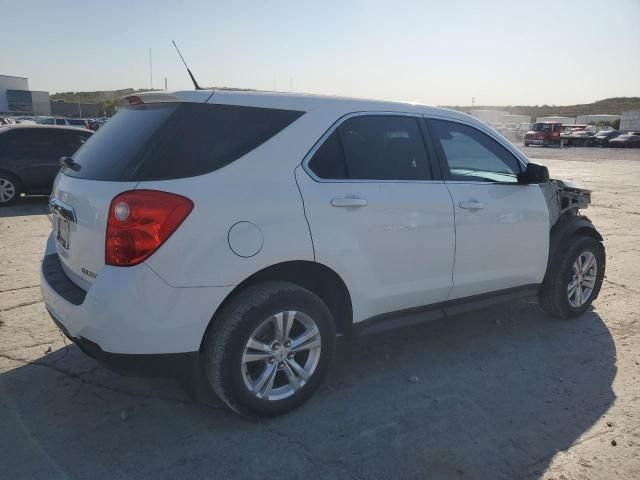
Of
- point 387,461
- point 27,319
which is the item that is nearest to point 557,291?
point 387,461

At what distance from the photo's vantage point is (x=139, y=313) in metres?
2.53

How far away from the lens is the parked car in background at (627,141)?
147 feet

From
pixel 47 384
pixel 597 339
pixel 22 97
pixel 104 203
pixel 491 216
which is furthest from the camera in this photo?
pixel 22 97

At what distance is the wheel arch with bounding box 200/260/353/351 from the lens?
287 centimetres

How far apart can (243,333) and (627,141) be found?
50757 mm

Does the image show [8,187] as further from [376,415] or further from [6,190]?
[376,415]

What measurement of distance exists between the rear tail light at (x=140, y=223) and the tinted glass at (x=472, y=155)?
2031mm

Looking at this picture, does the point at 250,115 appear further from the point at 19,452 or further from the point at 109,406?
the point at 19,452

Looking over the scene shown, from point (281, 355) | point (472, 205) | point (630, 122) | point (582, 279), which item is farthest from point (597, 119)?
point (281, 355)

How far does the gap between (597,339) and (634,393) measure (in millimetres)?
958

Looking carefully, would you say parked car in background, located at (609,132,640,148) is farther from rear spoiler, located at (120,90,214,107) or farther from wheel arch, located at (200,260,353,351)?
rear spoiler, located at (120,90,214,107)

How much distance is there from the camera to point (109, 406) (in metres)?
3.15

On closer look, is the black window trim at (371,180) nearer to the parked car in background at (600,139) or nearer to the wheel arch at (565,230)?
the wheel arch at (565,230)

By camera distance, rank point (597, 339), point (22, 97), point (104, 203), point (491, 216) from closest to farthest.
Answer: point (104, 203), point (491, 216), point (597, 339), point (22, 97)
